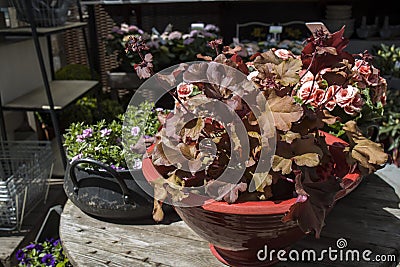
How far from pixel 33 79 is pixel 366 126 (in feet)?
7.05

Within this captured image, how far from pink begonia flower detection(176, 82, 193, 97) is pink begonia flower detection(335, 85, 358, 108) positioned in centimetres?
31

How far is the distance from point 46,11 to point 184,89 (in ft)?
5.44

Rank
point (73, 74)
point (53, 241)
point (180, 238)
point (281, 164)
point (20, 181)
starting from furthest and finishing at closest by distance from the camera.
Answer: point (73, 74) → point (20, 181) → point (53, 241) → point (180, 238) → point (281, 164)

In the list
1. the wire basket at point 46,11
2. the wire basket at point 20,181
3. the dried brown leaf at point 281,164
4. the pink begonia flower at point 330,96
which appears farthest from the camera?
the wire basket at point 46,11

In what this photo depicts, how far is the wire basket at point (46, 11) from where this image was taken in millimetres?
2152

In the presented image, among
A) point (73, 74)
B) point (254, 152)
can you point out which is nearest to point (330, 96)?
point (254, 152)

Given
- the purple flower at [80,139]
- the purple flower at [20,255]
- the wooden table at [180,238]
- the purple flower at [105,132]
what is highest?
the purple flower at [105,132]

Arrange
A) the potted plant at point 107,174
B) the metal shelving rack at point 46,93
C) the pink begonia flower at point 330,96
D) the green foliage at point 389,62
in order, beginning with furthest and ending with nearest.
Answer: the green foliage at point 389,62 → the metal shelving rack at point 46,93 → the potted plant at point 107,174 → the pink begonia flower at point 330,96

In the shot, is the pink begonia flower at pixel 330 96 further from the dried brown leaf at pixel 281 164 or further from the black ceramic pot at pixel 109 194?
the black ceramic pot at pixel 109 194

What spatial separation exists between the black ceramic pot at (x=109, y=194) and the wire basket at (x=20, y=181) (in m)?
0.81

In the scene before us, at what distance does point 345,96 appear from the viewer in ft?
2.93

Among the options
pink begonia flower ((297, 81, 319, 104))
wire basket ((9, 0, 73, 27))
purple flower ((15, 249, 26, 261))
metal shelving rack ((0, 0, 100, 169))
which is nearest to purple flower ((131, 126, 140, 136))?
pink begonia flower ((297, 81, 319, 104))

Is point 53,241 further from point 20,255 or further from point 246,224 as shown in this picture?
point 246,224

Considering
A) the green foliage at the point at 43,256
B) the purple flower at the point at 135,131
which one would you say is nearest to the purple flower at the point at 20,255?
the green foliage at the point at 43,256
